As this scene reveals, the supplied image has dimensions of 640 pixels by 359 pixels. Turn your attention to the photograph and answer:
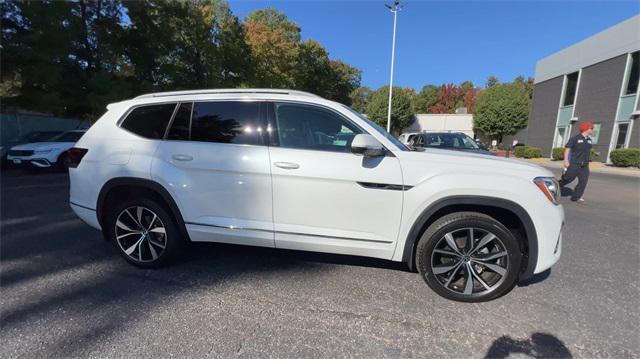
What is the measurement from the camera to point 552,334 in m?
2.33

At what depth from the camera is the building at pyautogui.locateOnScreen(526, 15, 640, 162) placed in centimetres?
1780

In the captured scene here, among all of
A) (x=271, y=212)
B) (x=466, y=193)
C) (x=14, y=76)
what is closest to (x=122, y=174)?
(x=271, y=212)

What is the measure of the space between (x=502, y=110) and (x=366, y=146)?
3716 centimetres

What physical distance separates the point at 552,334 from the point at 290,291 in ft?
7.03

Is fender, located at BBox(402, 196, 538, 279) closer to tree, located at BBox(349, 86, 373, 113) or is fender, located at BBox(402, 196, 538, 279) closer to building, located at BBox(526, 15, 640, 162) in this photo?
building, located at BBox(526, 15, 640, 162)

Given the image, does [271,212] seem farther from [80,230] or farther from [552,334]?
[80,230]

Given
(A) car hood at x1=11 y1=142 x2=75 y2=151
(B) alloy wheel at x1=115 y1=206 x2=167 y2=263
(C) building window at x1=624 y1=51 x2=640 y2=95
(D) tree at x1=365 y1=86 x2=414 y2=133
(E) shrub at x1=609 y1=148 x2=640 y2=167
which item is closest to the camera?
(B) alloy wheel at x1=115 y1=206 x2=167 y2=263

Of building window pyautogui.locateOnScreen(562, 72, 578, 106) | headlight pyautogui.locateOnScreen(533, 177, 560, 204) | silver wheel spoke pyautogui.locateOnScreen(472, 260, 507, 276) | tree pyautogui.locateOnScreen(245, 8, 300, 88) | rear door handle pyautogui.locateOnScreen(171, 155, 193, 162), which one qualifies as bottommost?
silver wheel spoke pyautogui.locateOnScreen(472, 260, 507, 276)

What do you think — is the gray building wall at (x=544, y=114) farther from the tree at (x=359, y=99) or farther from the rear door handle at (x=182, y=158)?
the tree at (x=359, y=99)

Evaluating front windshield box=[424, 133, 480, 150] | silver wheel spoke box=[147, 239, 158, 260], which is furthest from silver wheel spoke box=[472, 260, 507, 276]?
front windshield box=[424, 133, 480, 150]

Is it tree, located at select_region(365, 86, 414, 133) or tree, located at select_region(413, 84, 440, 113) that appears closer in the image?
tree, located at select_region(365, 86, 414, 133)

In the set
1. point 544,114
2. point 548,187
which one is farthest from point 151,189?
point 544,114

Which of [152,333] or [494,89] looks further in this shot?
[494,89]

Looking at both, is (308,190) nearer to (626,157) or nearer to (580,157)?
(580,157)
